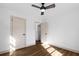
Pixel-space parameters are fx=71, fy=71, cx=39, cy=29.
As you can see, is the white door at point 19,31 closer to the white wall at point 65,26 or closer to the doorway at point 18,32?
the doorway at point 18,32

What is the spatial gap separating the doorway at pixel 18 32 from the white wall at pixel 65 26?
1.79 meters

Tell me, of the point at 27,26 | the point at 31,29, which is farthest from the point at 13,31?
the point at 31,29

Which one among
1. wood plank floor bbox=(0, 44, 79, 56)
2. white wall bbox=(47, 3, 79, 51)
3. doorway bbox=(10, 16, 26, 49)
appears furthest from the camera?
doorway bbox=(10, 16, 26, 49)

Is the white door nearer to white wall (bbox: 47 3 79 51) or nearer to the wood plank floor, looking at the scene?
the wood plank floor

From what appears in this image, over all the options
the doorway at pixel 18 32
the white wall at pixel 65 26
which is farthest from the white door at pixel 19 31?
the white wall at pixel 65 26

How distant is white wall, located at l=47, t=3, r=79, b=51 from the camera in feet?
10.9

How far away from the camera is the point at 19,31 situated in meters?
3.83

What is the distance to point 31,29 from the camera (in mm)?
4578

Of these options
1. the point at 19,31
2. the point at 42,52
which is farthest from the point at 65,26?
the point at 19,31

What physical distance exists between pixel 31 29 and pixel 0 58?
4.00 metres

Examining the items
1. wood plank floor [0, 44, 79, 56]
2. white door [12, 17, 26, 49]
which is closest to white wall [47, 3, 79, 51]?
wood plank floor [0, 44, 79, 56]

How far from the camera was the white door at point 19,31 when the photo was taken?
Answer: 3582 millimetres

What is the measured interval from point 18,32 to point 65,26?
256 cm

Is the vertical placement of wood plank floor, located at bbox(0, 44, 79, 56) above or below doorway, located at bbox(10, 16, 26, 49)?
below
